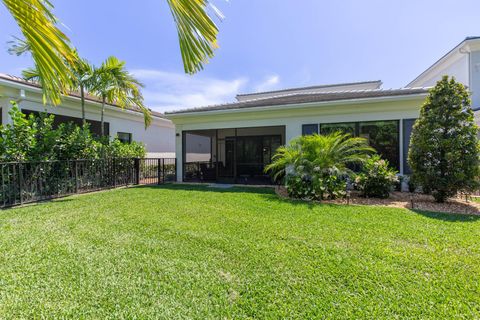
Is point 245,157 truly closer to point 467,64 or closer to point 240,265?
point 240,265

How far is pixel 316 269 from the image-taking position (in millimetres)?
2910

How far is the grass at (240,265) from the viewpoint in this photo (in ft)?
7.34

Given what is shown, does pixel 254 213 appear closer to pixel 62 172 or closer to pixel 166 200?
pixel 166 200

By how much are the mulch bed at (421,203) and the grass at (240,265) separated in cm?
82

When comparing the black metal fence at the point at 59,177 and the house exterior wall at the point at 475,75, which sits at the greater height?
the house exterior wall at the point at 475,75

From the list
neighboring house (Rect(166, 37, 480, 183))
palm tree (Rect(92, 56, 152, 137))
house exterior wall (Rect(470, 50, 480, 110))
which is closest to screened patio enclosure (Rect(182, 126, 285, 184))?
neighboring house (Rect(166, 37, 480, 183))

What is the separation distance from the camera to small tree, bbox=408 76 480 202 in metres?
6.03

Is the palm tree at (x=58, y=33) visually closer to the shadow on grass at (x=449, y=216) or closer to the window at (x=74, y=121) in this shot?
the shadow on grass at (x=449, y=216)

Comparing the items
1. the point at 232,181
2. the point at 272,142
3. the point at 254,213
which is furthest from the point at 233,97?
the point at 254,213

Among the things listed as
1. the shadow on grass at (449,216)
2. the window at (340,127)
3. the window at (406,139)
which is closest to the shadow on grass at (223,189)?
the window at (340,127)

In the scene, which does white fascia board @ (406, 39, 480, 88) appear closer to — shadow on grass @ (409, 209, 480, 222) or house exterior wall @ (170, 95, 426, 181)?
house exterior wall @ (170, 95, 426, 181)

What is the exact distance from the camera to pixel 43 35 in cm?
Result: 182

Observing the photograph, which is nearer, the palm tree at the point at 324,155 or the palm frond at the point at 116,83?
the palm tree at the point at 324,155

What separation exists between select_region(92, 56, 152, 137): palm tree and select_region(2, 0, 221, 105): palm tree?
8262 mm
